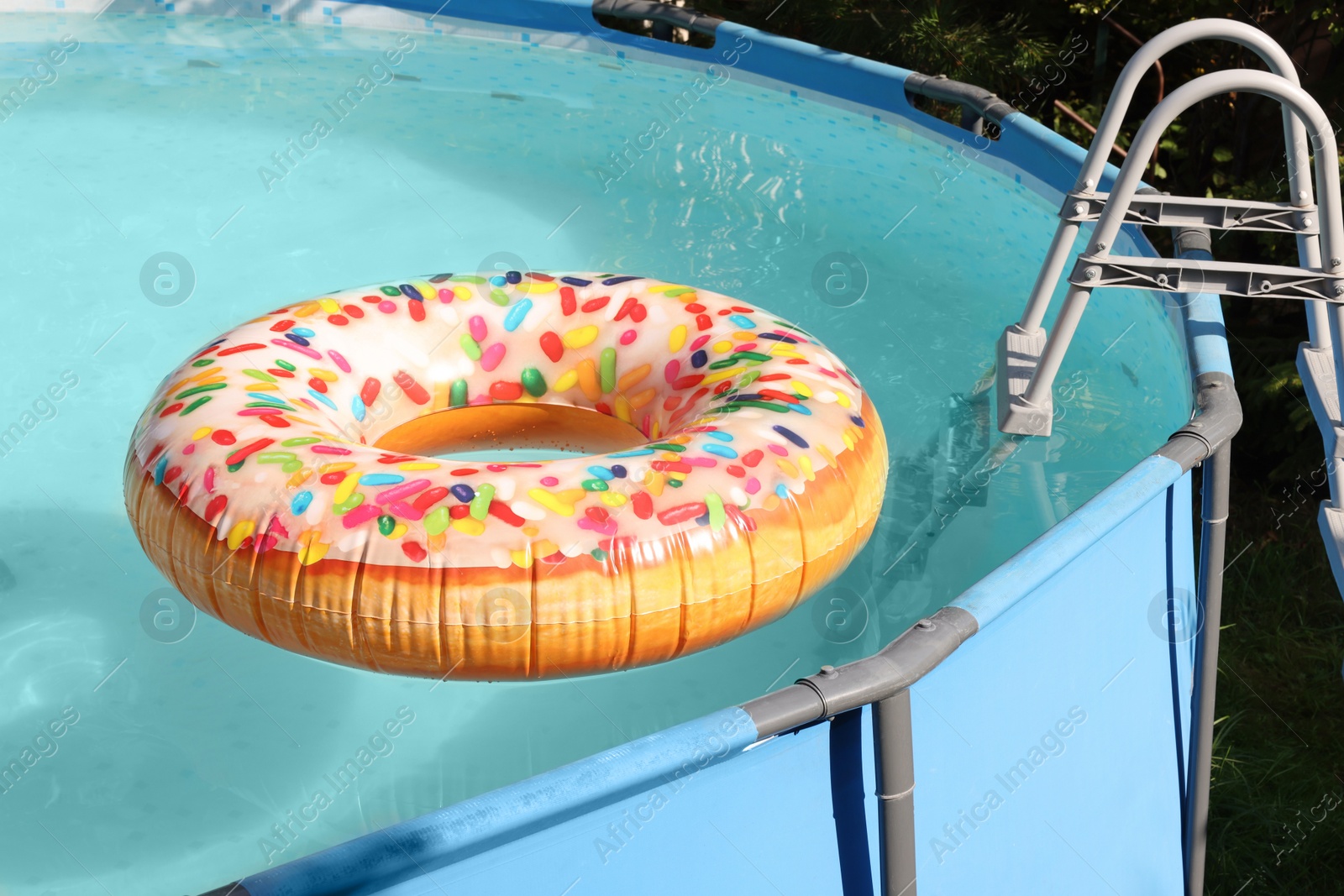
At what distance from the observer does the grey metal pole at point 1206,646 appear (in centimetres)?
219

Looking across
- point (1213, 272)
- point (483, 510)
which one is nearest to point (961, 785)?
point (483, 510)

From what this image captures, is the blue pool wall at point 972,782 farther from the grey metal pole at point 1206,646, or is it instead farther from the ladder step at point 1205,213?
the ladder step at point 1205,213

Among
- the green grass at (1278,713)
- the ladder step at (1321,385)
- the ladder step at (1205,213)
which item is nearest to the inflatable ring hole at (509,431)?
the ladder step at (1205,213)

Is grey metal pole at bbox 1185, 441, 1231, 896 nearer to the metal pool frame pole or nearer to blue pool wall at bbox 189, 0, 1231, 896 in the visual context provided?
blue pool wall at bbox 189, 0, 1231, 896

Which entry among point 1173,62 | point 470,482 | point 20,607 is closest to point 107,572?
point 20,607

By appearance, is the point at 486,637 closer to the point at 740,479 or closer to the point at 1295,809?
the point at 740,479

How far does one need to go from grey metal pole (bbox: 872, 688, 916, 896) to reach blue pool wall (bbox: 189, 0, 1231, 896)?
0.09 feet

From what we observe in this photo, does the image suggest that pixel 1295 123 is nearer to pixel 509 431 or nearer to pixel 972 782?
pixel 972 782

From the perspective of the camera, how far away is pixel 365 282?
4539mm

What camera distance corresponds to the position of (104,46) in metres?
6.57

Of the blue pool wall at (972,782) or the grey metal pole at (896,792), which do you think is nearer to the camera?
the blue pool wall at (972,782)

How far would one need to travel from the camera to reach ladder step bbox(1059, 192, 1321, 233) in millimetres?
2471

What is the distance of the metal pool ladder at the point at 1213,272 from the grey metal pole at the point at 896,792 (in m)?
0.79

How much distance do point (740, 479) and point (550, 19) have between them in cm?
476
